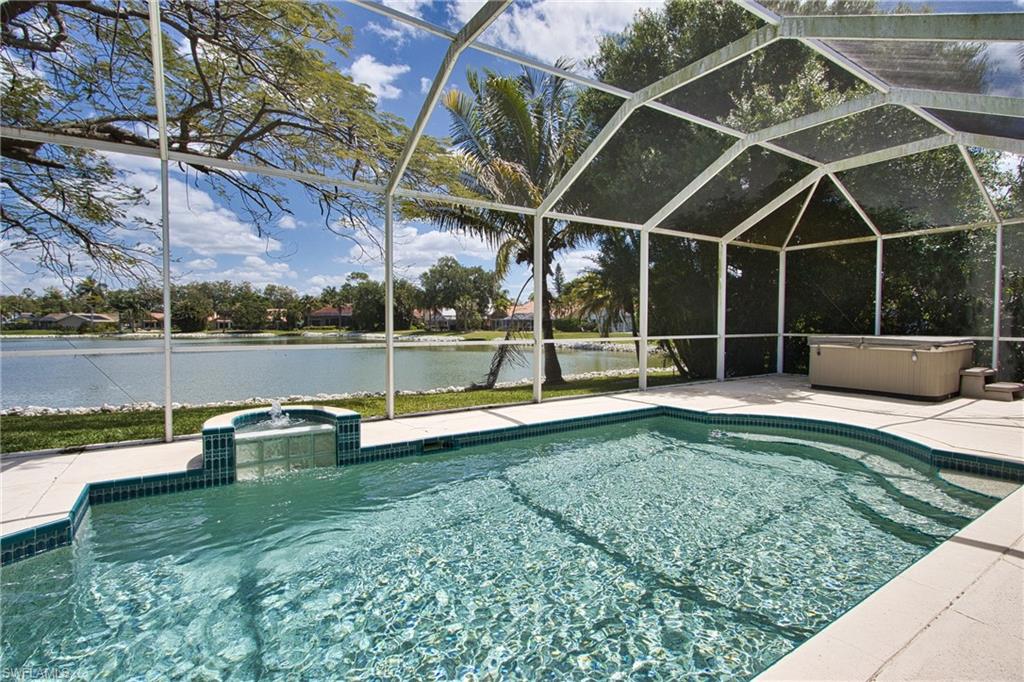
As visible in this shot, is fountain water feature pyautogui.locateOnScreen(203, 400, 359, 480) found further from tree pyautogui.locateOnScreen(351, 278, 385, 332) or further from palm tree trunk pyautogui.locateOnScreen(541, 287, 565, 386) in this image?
palm tree trunk pyautogui.locateOnScreen(541, 287, 565, 386)

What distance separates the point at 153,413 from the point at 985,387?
43.8ft

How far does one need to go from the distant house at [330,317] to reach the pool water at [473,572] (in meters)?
3.22

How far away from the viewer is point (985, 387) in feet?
26.1

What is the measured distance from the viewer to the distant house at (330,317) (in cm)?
745

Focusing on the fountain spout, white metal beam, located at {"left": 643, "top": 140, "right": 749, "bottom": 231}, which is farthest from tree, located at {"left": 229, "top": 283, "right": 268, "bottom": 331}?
white metal beam, located at {"left": 643, "top": 140, "right": 749, "bottom": 231}

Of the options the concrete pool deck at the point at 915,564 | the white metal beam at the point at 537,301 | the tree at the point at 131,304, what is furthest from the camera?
the white metal beam at the point at 537,301

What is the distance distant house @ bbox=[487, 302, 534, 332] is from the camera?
1074 cm

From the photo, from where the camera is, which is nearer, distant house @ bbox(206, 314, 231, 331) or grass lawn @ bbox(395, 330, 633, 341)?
distant house @ bbox(206, 314, 231, 331)

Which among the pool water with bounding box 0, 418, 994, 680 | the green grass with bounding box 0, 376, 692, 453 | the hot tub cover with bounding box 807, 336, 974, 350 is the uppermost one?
the hot tub cover with bounding box 807, 336, 974, 350

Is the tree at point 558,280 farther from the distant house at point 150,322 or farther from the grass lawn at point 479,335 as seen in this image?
the distant house at point 150,322

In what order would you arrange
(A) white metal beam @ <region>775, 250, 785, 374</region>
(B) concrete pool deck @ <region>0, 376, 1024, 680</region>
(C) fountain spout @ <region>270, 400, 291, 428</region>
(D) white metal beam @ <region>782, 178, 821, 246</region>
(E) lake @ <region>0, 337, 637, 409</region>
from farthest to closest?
(A) white metal beam @ <region>775, 250, 785, 374</region> < (D) white metal beam @ <region>782, 178, 821, 246</region> < (E) lake @ <region>0, 337, 637, 409</region> < (C) fountain spout @ <region>270, 400, 291, 428</region> < (B) concrete pool deck @ <region>0, 376, 1024, 680</region>

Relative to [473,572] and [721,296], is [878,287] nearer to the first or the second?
[721,296]

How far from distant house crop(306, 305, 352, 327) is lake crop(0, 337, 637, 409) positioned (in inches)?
18.2

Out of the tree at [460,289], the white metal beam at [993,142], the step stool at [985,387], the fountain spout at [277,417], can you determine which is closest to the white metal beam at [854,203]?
the white metal beam at [993,142]
